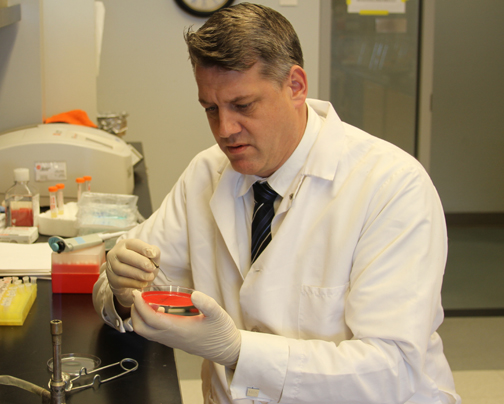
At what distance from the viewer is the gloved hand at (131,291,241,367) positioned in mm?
939

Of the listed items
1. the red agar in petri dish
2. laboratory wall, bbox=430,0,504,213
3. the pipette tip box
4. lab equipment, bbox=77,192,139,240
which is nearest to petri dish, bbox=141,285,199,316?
the red agar in petri dish

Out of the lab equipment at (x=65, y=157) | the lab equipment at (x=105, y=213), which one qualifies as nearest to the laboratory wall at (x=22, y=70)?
the lab equipment at (x=65, y=157)

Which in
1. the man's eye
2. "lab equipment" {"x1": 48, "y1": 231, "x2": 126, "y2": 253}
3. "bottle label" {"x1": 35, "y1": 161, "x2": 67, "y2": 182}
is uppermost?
the man's eye

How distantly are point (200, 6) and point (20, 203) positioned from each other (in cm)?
233

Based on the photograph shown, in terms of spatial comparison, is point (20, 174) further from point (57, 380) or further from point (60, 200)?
point (57, 380)

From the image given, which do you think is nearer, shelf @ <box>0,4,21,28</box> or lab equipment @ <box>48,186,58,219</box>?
shelf @ <box>0,4,21,28</box>

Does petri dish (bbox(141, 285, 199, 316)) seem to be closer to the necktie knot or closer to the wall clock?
the necktie knot

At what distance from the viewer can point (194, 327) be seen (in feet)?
3.16

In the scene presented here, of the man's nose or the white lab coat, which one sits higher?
the man's nose

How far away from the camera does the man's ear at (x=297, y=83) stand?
1141 millimetres

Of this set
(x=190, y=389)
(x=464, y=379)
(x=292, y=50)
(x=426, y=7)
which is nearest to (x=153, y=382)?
(x=292, y=50)

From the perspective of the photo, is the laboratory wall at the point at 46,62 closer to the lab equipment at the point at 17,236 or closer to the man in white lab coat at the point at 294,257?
the lab equipment at the point at 17,236

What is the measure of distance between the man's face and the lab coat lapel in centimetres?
12

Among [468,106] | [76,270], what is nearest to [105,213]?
[76,270]
